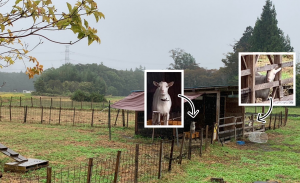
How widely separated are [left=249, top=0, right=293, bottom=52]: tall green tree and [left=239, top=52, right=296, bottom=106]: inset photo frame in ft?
106

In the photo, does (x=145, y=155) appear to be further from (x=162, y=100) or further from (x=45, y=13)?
(x=45, y=13)

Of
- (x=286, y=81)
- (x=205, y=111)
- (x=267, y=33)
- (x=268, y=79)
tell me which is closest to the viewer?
(x=268, y=79)

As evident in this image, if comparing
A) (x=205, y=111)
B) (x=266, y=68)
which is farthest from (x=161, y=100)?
(x=205, y=111)

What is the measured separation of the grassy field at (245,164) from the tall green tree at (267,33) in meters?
28.5

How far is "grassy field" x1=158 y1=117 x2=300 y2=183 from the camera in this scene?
6621 millimetres

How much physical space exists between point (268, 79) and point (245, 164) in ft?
8.81

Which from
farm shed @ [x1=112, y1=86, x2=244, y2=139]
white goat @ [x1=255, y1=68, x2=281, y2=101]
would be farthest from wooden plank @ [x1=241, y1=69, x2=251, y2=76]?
farm shed @ [x1=112, y1=86, x2=244, y2=139]

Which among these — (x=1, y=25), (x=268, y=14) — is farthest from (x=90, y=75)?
(x=1, y=25)

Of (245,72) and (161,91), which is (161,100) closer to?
(161,91)

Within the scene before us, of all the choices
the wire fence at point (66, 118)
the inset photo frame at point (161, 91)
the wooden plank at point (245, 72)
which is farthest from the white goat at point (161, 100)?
the wire fence at point (66, 118)

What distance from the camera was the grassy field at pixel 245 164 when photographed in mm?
6621

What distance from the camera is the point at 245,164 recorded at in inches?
313

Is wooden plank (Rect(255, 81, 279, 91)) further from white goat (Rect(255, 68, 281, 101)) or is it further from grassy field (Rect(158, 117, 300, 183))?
grassy field (Rect(158, 117, 300, 183))

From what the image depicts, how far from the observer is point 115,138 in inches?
468
